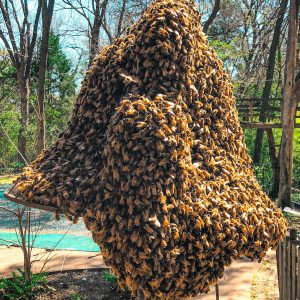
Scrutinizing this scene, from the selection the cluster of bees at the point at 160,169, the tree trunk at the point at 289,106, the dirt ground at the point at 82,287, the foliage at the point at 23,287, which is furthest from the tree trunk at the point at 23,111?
the cluster of bees at the point at 160,169

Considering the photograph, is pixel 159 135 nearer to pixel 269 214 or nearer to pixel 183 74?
pixel 183 74

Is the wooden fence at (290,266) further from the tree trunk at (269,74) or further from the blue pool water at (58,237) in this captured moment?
the tree trunk at (269,74)

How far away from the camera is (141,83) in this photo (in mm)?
2348

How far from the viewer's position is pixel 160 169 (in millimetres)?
2104

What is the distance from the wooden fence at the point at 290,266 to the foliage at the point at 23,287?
9.15 ft

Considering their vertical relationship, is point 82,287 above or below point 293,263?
below

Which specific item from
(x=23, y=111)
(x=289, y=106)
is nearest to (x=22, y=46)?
(x=23, y=111)

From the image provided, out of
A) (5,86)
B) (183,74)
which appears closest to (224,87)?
(183,74)

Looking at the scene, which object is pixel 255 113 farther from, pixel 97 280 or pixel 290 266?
pixel 290 266

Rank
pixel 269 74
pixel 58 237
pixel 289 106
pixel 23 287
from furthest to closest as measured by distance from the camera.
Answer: pixel 269 74 < pixel 58 237 < pixel 289 106 < pixel 23 287

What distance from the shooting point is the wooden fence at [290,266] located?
12.3 ft

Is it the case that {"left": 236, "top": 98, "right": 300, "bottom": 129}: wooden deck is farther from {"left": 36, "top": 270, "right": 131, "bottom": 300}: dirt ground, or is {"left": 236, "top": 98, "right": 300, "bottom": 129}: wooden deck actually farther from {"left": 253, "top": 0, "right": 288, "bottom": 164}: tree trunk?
{"left": 36, "top": 270, "right": 131, "bottom": 300}: dirt ground

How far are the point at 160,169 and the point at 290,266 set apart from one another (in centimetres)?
232

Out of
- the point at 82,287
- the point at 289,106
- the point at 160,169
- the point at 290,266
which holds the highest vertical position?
the point at 289,106
